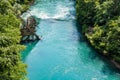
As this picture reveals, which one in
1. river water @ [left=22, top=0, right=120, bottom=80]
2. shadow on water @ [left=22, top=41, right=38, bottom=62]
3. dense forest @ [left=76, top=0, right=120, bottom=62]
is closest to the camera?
river water @ [left=22, top=0, right=120, bottom=80]

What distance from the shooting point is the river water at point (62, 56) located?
A: 119 ft

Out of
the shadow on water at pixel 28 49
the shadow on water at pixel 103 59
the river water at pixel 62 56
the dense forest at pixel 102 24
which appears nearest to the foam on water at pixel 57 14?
the river water at pixel 62 56

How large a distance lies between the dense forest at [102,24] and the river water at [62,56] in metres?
1.44

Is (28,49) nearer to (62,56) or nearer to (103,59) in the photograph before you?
(62,56)

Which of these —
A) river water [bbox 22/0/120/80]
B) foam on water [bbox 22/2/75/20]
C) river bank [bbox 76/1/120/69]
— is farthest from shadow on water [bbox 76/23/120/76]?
foam on water [bbox 22/2/75/20]

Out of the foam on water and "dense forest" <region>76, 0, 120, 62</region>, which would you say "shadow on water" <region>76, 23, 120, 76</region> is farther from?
the foam on water

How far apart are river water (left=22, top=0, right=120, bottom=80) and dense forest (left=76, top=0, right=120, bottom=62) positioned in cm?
144

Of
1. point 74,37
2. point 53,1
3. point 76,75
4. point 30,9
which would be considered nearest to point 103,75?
point 76,75

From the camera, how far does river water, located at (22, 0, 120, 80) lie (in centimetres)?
3612

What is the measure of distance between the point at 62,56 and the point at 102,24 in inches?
388

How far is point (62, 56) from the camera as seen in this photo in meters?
41.0

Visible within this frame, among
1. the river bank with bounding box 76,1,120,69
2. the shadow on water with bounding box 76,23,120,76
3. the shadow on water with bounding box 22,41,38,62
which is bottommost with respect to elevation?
the shadow on water with bounding box 76,23,120,76

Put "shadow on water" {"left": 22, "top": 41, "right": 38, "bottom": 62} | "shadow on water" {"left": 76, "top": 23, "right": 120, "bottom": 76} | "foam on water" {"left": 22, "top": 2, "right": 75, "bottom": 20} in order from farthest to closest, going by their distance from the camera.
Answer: "foam on water" {"left": 22, "top": 2, "right": 75, "bottom": 20} → "shadow on water" {"left": 22, "top": 41, "right": 38, "bottom": 62} → "shadow on water" {"left": 76, "top": 23, "right": 120, "bottom": 76}

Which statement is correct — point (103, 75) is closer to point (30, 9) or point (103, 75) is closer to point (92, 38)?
point (92, 38)
